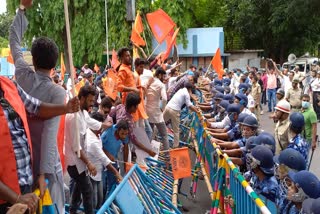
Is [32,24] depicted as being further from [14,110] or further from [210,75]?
[14,110]

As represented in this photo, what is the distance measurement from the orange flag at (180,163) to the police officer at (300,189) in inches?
106

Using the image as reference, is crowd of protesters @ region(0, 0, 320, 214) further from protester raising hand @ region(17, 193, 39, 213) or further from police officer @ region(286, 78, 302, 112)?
police officer @ region(286, 78, 302, 112)

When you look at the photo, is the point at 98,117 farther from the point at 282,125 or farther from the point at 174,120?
the point at 174,120

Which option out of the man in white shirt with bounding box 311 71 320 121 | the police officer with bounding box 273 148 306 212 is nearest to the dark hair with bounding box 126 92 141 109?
the police officer with bounding box 273 148 306 212

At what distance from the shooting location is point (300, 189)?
3.52m

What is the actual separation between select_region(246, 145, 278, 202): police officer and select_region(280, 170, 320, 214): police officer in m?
0.46

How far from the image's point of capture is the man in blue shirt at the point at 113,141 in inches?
213

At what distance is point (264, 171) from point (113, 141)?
2062 mm

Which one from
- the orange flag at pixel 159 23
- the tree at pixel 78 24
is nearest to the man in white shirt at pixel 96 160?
the orange flag at pixel 159 23

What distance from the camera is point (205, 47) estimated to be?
2966 cm

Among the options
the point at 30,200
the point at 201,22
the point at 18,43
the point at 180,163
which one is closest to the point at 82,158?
the point at 18,43

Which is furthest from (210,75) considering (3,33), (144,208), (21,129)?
(3,33)

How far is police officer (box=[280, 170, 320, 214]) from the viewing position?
3420 millimetres

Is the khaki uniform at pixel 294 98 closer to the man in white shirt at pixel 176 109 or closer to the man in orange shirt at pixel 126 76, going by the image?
the man in white shirt at pixel 176 109
